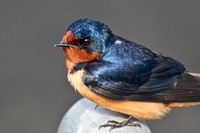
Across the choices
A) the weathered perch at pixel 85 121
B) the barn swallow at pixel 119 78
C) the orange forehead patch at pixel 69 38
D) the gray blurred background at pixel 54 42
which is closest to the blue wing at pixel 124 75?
the barn swallow at pixel 119 78

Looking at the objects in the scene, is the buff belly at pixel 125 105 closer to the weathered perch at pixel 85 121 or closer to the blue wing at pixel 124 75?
the blue wing at pixel 124 75

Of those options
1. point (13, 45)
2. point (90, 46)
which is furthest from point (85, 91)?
point (13, 45)

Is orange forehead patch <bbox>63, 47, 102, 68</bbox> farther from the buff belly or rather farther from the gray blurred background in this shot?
the gray blurred background

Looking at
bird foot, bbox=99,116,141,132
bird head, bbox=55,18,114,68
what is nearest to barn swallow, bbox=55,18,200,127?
bird head, bbox=55,18,114,68

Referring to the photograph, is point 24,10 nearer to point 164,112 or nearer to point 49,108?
point 49,108

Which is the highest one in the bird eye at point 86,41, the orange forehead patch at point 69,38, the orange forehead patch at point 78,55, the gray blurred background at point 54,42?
the orange forehead patch at point 69,38

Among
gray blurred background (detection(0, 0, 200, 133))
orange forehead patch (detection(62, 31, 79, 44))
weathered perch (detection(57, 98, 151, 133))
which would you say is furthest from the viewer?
gray blurred background (detection(0, 0, 200, 133))

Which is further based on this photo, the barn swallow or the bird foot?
the barn swallow
